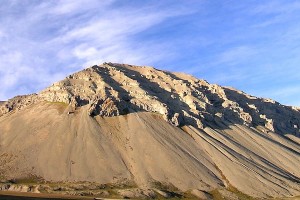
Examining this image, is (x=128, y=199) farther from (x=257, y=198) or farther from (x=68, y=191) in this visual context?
(x=257, y=198)

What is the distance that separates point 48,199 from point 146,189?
51789 millimetres

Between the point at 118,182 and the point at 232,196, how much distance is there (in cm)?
5418

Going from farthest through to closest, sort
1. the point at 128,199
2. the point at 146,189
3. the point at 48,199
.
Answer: the point at 146,189 < the point at 128,199 < the point at 48,199

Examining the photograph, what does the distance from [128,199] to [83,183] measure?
27.4 m

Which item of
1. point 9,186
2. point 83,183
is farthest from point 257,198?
point 9,186

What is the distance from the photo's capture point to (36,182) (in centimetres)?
19500

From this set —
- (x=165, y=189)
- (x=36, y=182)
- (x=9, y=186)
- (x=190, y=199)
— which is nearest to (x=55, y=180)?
(x=36, y=182)

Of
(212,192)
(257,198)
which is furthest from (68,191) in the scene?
(257,198)

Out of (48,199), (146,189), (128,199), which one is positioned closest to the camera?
(48,199)

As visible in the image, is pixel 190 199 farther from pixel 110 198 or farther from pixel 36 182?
pixel 36 182

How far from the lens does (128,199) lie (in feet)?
584

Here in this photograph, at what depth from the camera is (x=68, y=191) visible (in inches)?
7190

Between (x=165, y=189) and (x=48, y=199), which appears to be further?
(x=165, y=189)

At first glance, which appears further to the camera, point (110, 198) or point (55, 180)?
point (55, 180)
